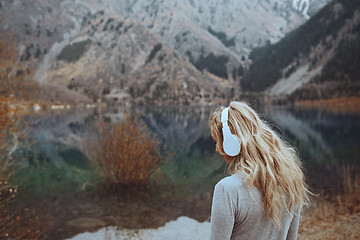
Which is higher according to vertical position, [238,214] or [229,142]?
[229,142]

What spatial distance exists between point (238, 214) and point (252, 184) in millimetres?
154

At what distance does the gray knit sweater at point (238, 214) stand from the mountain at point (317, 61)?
9058 cm

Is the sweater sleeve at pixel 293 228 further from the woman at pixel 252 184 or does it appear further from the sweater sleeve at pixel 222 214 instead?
the sweater sleeve at pixel 222 214

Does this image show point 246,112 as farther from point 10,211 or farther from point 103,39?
point 103,39

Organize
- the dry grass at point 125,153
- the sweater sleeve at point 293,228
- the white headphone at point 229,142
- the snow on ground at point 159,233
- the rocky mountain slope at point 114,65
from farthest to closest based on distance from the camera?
the rocky mountain slope at point 114,65, the dry grass at point 125,153, the snow on ground at point 159,233, the sweater sleeve at point 293,228, the white headphone at point 229,142

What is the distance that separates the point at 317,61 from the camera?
4953 inches

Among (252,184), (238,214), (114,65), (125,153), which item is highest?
(114,65)

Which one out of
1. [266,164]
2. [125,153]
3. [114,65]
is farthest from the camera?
[114,65]

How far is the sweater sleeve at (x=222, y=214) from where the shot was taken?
130cm

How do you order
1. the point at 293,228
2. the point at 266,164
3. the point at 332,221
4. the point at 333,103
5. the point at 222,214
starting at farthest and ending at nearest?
the point at 333,103
the point at 332,221
the point at 293,228
the point at 266,164
the point at 222,214

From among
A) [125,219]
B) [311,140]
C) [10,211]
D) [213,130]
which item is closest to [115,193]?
[125,219]

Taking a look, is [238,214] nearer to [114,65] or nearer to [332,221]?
[332,221]

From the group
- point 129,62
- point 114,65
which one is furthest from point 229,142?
point 129,62

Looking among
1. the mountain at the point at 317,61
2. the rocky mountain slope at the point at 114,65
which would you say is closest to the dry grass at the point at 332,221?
the mountain at the point at 317,61
